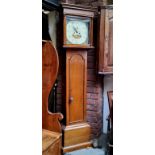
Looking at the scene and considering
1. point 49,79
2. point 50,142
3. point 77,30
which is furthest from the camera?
point 77,30

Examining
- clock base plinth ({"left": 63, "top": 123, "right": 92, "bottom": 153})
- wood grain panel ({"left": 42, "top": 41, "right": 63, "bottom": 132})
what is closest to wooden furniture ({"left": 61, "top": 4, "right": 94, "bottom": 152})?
clock base plinth ({"left": 63, "top": 123, "right": 92, "bottom": 153})

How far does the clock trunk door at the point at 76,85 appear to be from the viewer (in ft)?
6.63

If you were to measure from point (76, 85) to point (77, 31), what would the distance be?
0.51m

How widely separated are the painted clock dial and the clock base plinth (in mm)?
811

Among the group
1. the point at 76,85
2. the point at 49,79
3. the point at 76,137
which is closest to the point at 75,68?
the point at 76,85

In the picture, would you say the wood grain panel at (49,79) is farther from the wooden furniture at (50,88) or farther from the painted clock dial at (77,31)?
the painted clock dial at (77,31)

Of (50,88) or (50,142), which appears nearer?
(50,142)

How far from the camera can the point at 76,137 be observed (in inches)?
82.0

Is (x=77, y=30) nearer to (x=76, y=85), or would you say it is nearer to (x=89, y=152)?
(x=76, y=85)

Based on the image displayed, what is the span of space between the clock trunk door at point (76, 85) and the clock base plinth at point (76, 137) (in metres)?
0.06
